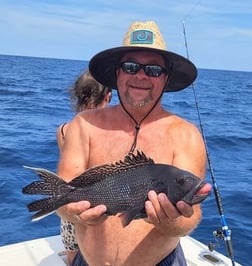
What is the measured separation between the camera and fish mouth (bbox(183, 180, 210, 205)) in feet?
8.71

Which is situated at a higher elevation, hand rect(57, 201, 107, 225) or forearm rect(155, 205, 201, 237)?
hand rect(57, 201, 107, 225)

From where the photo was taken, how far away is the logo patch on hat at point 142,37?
338cm

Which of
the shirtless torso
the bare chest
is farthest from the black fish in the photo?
the bare chest

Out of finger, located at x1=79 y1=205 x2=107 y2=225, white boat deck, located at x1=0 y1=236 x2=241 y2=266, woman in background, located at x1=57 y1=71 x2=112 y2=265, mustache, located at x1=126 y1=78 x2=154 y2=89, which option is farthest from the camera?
woman in background, located at x1=57 y1=71 x2=112 y2=265

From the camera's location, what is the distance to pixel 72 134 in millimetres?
3592

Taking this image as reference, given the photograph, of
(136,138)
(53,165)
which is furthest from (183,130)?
(53,165)

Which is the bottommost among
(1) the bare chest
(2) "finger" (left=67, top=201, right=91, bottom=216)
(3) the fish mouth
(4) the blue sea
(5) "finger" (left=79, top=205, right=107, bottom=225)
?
(4) the blue sea

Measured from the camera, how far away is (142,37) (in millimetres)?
3404

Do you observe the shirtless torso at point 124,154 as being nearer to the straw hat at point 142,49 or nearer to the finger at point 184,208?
the straw hat at point 142,49

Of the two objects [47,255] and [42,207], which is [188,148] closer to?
[42,207]

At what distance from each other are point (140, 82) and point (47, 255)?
2667 mm

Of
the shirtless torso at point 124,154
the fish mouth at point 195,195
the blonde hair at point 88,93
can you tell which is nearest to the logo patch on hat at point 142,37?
the shirtless torso at point 124,154

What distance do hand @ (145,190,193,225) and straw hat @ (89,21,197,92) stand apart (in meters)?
1.09

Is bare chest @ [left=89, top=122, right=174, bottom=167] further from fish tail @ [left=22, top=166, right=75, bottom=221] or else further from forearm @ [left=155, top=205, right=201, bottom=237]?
fish tail @ [left=22, top=166, right=75, bottom=221]
